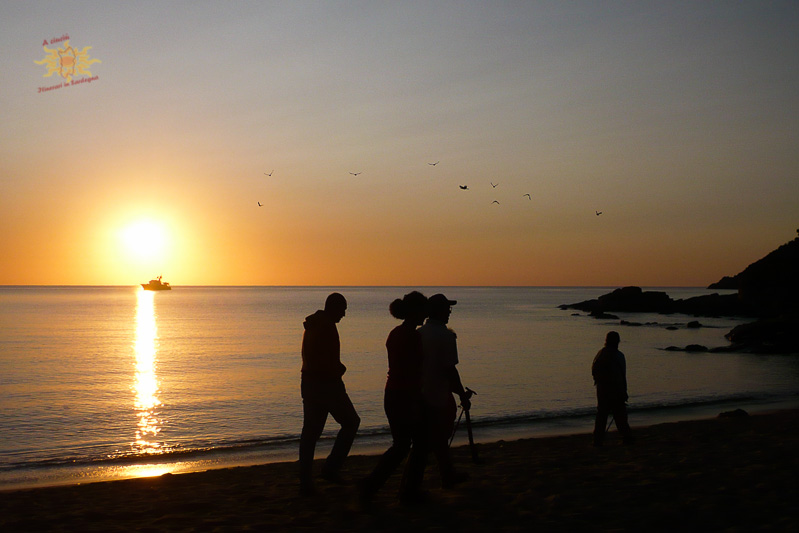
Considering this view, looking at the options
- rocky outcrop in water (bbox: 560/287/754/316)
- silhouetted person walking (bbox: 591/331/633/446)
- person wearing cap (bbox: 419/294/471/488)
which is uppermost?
person wearing cap (bbox: 419/294/471/488)

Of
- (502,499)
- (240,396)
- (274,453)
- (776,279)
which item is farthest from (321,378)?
(776,279)

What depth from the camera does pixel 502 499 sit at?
7.14m

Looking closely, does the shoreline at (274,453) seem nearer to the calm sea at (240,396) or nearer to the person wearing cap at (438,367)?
the calm sea at (240,396)

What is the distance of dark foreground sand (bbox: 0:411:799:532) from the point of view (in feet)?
20.5

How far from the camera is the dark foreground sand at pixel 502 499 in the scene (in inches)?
245

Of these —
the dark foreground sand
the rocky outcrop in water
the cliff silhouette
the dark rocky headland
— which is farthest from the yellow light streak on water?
the rocky outcrop in water

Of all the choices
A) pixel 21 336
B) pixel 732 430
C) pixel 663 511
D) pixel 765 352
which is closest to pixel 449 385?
pixel 663 511

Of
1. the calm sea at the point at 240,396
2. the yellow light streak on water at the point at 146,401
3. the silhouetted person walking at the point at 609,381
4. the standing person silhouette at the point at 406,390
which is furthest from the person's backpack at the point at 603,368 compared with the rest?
the yellow light streak on water at the point at 146,401

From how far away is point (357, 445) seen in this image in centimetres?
1325

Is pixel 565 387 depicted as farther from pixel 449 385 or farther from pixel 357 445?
pixel 449 385

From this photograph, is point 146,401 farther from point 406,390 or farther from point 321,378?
point 406,390

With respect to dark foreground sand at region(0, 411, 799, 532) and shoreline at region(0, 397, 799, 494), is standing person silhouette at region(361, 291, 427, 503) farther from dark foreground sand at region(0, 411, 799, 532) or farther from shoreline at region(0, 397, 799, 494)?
shoreline at region(0, 397, 799, 494)

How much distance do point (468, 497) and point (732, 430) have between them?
7488mm

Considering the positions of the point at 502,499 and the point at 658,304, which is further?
the point at 658,304
